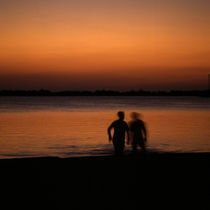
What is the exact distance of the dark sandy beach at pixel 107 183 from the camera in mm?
5836

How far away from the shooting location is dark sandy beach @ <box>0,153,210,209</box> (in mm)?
5836

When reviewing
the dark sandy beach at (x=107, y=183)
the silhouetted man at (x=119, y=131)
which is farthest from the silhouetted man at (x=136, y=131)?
the dark sandy beach at (x=107, y=183)

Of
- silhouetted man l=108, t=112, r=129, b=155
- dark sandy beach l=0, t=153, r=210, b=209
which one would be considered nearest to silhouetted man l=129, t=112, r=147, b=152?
silhouetted man l=108, t=112, r=129, b=155

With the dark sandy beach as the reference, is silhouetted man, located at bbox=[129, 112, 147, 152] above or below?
above

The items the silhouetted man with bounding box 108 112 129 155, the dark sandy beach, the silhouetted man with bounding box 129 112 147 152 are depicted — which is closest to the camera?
the dark sandy beach

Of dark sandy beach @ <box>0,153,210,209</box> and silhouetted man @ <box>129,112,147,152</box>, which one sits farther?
silhouetted man @ <box>129,112,147,152</box>

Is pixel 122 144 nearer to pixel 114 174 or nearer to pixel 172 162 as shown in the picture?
pixel 172 162

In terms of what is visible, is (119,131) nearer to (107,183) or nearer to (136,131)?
(136,131)

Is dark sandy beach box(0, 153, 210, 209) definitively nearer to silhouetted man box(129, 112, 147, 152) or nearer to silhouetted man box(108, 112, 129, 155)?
silhouetted man box(108, 112, 129, 155)

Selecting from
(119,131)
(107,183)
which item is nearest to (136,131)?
(119,131)

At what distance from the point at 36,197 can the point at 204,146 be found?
1865cm

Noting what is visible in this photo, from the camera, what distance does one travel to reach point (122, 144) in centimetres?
1037

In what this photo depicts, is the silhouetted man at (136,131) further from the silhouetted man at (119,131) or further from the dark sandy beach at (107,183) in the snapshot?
the dark sandy beach at (107,183)

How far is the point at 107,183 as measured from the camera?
7039mm
